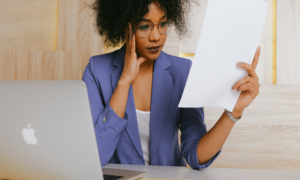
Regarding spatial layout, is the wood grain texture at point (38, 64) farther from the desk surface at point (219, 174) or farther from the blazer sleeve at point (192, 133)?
the desk surface at point (219, 174)

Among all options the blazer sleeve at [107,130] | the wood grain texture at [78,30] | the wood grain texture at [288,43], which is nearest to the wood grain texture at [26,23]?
the wood grain texture at [78,30]

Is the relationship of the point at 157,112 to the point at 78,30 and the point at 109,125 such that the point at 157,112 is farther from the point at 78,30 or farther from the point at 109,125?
the point at 78,30

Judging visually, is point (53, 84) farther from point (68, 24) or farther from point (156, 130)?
point (68, 24)

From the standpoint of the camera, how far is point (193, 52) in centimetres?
186

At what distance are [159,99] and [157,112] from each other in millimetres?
57

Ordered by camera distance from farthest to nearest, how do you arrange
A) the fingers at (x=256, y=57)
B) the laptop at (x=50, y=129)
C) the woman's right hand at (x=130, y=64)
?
the woman's right hand at (x=130, y=64) < the fingers at (x=256, y=57) < the laptop at (x=50, y=129)

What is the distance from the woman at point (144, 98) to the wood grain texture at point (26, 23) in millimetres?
885

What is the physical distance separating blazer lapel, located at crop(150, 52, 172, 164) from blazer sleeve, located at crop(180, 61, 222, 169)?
0.09 m

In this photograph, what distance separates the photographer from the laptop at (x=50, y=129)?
52 centimetres

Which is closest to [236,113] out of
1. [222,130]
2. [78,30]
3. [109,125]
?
[222,130]

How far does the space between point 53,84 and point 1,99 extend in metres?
0.14

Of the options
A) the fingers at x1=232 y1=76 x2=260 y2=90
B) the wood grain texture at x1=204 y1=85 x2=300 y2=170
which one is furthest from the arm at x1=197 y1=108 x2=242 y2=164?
the wood grain texture at x1=204 y1=85 x2=300 y2=170

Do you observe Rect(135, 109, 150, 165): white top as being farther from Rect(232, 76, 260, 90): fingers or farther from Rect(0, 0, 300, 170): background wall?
Rect(0, 0, 300, 170): background wall

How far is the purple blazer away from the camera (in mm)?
1073
